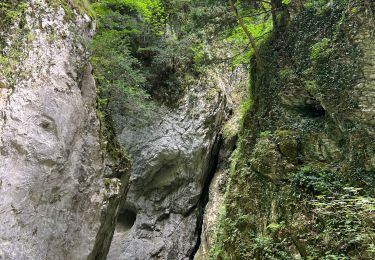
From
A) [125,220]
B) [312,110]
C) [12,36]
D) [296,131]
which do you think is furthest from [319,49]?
[125,220]

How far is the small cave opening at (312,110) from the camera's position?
8320mm

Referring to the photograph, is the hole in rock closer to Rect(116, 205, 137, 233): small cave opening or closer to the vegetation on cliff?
A: Rect(116, 205, 137, 233): small cave opening

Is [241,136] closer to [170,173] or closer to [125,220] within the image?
[170,173]

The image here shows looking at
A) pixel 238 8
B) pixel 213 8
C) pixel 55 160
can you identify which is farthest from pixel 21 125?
pixel 238 8

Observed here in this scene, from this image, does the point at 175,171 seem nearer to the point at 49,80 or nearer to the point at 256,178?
the point at 256,178

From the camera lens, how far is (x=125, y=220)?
595 inches

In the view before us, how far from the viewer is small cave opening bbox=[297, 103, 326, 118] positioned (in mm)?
8320

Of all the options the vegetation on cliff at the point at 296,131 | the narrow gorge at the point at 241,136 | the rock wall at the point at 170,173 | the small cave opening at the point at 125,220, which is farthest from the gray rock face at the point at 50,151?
the small cave opening at the point at 125,220

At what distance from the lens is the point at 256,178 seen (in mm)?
8781

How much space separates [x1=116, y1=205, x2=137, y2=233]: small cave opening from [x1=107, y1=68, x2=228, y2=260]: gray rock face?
2.6 inches

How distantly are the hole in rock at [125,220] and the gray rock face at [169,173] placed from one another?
7 centimetres

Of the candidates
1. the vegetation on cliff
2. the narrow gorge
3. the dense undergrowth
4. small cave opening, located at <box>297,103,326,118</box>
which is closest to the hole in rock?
the narrow gorge

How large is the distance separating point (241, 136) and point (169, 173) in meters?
4.64

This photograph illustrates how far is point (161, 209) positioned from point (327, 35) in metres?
9.37
